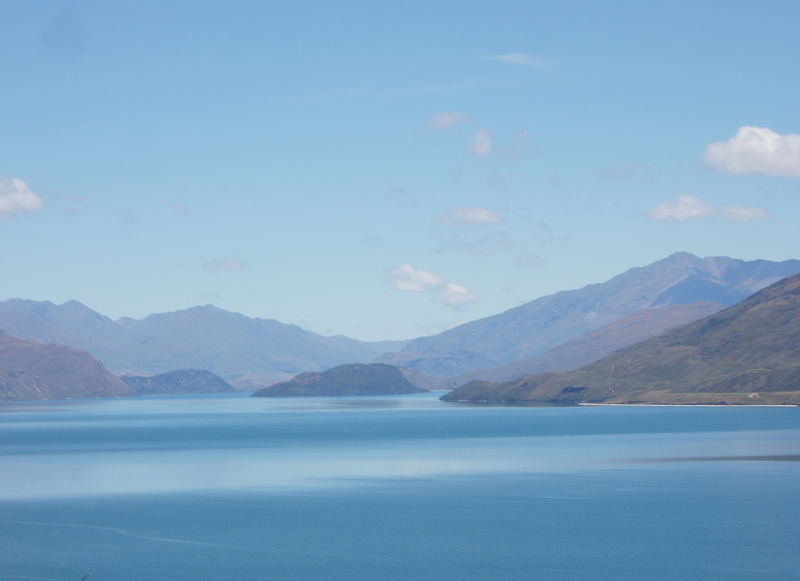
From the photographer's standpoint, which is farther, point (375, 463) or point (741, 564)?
point (375, 463)

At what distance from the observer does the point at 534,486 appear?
123 m

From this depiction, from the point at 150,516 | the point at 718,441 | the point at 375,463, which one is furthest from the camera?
the point at 718,441

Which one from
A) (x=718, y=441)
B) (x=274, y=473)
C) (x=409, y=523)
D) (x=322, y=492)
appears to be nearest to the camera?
(x=409, y=523)

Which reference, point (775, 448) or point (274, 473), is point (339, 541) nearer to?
point (274, 473)

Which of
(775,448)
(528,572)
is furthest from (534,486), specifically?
(775,448)

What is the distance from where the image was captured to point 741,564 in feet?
252

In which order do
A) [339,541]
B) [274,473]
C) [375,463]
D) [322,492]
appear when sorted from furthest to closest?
[375,463], [274,473], [322,492], [339,541]

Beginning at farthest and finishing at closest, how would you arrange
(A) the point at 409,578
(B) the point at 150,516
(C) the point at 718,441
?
(C) the point at 718,441 → (B) the point at 150,516 → (A) the point at 409,578

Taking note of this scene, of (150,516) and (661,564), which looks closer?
(661,564)

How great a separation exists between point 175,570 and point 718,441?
412 ft

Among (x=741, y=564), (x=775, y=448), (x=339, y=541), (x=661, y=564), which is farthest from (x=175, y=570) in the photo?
(x=775, y=448)

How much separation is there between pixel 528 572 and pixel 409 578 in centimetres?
832

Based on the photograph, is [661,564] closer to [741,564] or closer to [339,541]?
[741,564]

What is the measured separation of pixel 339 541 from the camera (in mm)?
90312
